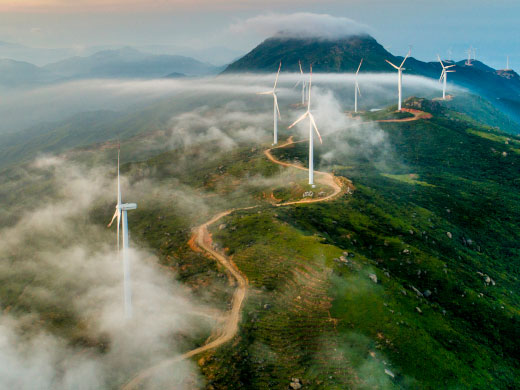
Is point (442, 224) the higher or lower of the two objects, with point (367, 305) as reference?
lower

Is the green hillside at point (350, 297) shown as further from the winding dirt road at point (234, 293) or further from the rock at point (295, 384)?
the winding dirt road at point (234, 293)

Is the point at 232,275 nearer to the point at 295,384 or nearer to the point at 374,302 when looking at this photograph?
the point at 374,302

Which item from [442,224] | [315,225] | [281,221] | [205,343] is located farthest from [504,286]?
[205,343]

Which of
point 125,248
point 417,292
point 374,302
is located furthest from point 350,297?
point 125,248

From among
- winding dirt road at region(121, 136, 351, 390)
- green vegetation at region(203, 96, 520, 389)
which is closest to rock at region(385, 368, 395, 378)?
green vegetation at region(203, 96, 520, 389)

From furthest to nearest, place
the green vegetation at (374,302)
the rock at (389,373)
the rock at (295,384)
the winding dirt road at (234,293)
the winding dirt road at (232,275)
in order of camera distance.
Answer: the green vegetation at (374,302)
the winding dirt road at (232,275)
the winding dirt road at (234,293)
the rock at (389,373)
the rock at (295,384)

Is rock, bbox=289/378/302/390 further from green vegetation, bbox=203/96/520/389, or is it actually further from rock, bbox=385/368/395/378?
rock, bbox=385/368/395/378

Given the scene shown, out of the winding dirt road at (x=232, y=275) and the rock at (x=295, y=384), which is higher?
the winding dirt road at (x=232, y=275)

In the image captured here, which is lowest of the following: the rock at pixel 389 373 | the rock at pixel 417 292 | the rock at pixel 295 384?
the rock at pixel 417 292

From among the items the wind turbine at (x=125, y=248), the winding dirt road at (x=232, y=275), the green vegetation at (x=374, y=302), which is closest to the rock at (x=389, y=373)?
the green vegetation at (x=374, y=302)

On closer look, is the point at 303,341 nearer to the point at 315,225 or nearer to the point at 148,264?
the point at 315,225

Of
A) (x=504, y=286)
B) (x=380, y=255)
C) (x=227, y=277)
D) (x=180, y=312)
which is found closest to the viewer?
(x=180, y=312)
